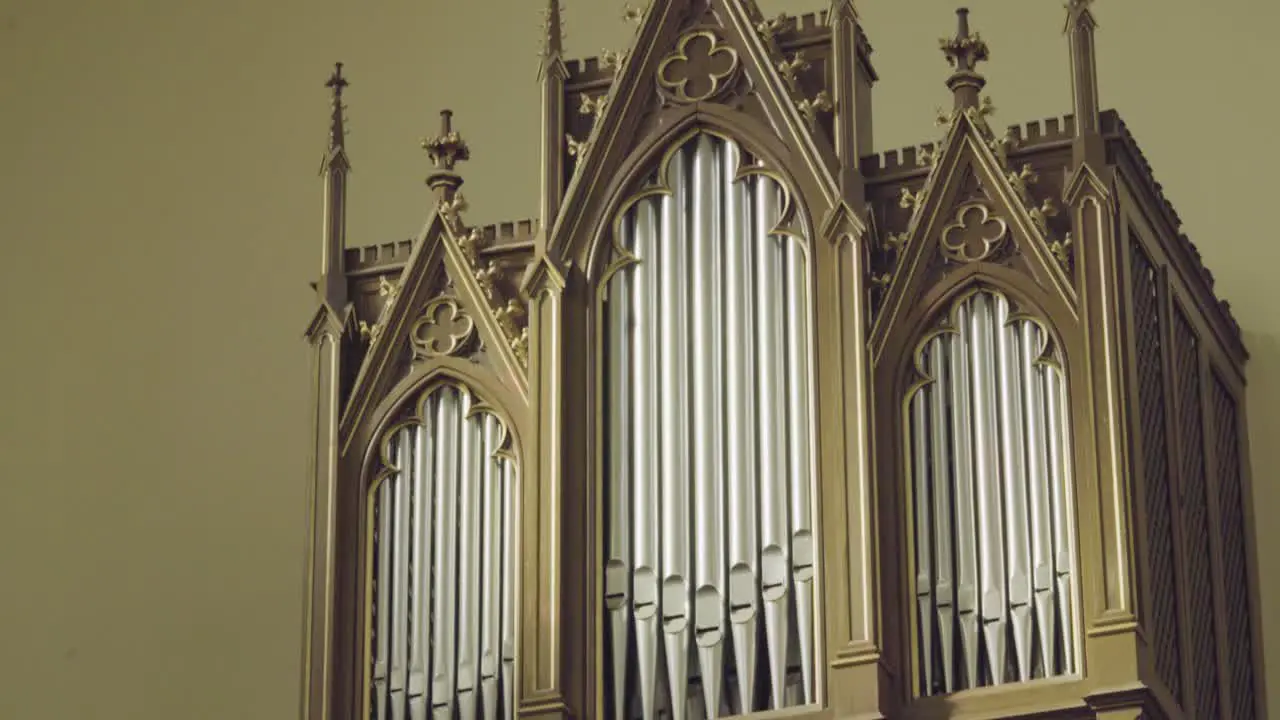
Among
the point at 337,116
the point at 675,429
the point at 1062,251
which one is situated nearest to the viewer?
the point at 1062,251

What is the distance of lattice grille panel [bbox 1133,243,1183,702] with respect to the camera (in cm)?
1596

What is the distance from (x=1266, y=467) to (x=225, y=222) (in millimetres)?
6477

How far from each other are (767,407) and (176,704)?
4642 mm

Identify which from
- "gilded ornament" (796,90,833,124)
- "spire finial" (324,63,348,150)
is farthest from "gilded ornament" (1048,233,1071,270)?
"spire finial" (324,63,348,150)

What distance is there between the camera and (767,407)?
1656cm

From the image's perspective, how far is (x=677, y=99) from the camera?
17.2m

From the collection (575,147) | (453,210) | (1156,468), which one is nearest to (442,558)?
(453,210)

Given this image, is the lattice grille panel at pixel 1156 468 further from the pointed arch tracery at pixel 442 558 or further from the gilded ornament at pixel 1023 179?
the pointed arch tracery at pixel 442 558

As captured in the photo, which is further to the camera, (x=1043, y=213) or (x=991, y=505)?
(x=1043, y=213)

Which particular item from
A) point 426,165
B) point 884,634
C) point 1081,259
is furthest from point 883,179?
point 426,165

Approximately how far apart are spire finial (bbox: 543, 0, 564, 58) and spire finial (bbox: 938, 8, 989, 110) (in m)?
2.00

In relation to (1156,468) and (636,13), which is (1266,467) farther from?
(636,13)

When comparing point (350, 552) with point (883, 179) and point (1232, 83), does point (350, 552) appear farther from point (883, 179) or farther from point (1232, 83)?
point (1232, 83)

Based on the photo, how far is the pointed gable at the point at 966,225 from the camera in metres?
16.4
